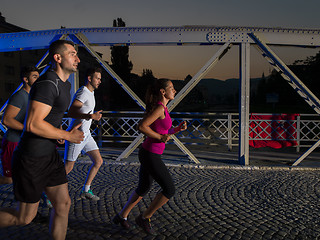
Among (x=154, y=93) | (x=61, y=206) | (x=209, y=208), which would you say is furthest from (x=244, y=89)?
(x=61, y=206)

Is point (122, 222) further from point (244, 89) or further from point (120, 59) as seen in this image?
point (120, 59)

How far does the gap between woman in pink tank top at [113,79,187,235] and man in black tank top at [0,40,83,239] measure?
39.6 inches

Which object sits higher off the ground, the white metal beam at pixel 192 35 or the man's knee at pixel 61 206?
the white metal beam at pixel 192 35

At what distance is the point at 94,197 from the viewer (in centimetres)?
483

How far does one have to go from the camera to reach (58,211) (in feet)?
8.30

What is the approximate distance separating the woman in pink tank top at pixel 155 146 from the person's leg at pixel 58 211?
1055 mm

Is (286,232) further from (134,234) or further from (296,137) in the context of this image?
(296,137)

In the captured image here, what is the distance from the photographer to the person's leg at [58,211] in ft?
8.20

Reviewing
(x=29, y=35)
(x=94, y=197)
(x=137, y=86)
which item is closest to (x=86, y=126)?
(x=94, y=197)

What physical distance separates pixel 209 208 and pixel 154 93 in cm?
208

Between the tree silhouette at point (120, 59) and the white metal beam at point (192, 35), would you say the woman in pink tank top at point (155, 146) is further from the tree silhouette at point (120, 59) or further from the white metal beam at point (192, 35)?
the tree silhouette at point (120, 59)

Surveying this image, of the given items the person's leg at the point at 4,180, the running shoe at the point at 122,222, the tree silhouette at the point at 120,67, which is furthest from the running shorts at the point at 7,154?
the tree silhouette at the point at 120,67

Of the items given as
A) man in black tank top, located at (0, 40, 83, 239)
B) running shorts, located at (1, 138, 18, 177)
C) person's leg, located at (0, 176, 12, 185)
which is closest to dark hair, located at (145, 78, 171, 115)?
man in black tank top, located at (0, 40, 83, 239)

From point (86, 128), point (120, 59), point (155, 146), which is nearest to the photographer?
point (155, 146)
